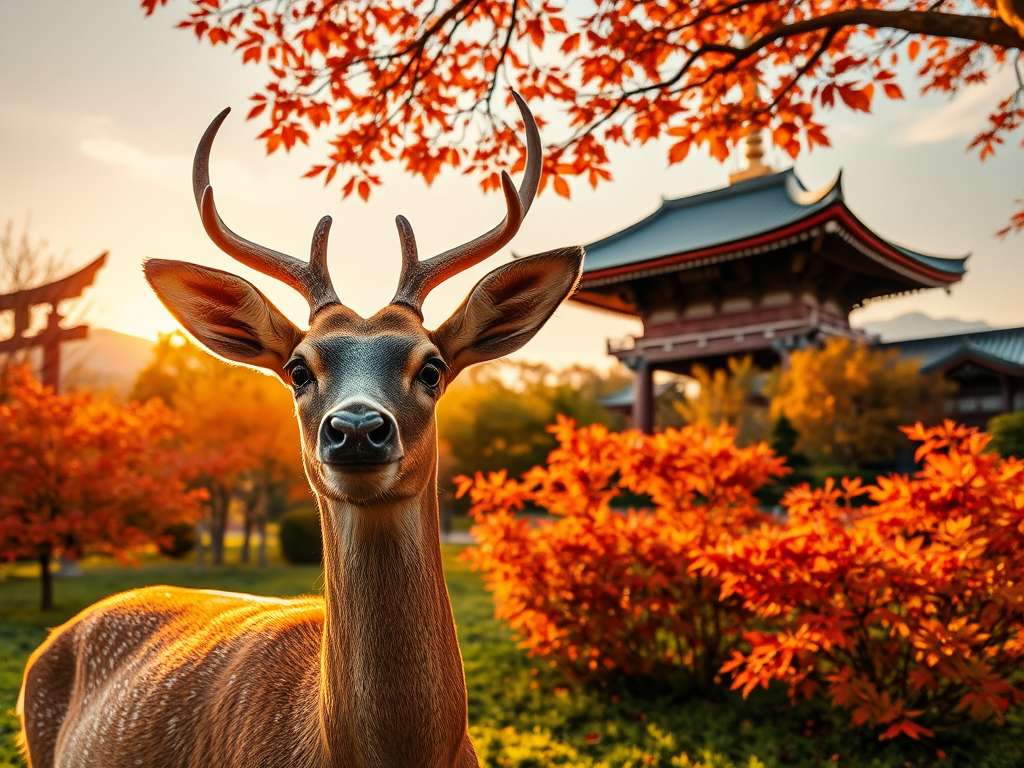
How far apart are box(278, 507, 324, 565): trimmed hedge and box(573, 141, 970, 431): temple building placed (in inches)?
378

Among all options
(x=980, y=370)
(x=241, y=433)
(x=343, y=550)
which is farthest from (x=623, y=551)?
(x=980, y=370)

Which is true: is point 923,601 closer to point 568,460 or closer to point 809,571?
point 809,571

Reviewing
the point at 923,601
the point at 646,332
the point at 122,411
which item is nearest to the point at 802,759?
the point at 923,601

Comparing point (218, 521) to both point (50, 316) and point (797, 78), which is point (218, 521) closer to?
point (50, 316)

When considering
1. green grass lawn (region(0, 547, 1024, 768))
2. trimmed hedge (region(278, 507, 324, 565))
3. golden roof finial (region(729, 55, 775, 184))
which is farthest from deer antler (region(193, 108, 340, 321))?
golden roof finial (region(729, 55, 775, 184))

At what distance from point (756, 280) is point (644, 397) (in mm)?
4733

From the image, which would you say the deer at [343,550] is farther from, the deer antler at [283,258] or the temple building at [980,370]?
the temple building at [980,370]

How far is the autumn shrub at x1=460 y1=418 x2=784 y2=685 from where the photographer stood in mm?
5359

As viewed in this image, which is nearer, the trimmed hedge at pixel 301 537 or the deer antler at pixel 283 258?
the deer antler at pixel 283 258

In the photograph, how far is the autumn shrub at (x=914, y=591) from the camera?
394 centimetres

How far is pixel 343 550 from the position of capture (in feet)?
6.64

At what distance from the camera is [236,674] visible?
243 centimetres

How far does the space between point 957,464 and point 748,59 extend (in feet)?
9.86

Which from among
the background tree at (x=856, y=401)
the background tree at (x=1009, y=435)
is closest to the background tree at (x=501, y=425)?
the background tree at (x=856, y=401)
